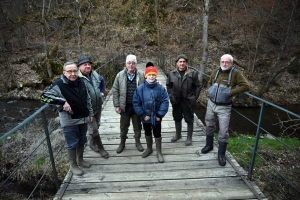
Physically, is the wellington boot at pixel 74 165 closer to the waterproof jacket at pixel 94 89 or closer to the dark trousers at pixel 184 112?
the waterproof jacket at pixel 94 89

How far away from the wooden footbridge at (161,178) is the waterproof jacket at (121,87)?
97 cm

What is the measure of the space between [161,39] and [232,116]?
9803mm

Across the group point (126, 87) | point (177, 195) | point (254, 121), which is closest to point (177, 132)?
point (126, 87)

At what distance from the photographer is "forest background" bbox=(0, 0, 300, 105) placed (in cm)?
1480

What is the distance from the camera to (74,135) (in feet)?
Result: 10.5

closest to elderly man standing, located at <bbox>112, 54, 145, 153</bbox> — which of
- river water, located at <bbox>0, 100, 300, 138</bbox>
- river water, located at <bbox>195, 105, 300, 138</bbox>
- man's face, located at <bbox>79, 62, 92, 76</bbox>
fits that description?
man's face, located at <bbox>79, 62, 92, 76</bbox>

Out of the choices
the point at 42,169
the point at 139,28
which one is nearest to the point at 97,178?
the point at 42,169

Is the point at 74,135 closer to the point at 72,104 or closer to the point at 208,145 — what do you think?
the point at 72,104

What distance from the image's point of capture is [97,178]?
3.33m

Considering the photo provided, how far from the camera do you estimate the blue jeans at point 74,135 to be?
10.3ft

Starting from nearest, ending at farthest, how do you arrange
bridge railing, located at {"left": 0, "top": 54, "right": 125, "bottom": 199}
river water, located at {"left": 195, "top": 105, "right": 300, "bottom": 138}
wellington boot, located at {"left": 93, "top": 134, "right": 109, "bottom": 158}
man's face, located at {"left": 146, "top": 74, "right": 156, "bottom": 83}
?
man's face, located at {"left": 146, "top": 74, "right": 156, "bottom": 83}, wellington boot, located at {"left": 93, "top": 134, "right": 109, "bottom": 158}, bridge railing, located at {"left": 0, "top": 54, "right": 125, "bottom": 199}, river water, located at {"left": 195, "top": 105, "right": 300, "bottom": 138}

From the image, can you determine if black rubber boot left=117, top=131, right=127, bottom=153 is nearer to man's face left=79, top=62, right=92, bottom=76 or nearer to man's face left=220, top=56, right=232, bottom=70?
man's face left=79, top=62, right=92, bottom=76

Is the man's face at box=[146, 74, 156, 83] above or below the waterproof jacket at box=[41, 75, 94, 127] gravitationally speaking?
above

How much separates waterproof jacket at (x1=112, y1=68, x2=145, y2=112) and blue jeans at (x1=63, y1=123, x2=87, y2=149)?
77cm
